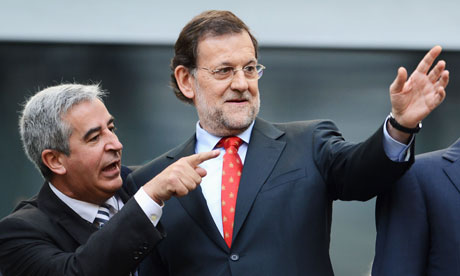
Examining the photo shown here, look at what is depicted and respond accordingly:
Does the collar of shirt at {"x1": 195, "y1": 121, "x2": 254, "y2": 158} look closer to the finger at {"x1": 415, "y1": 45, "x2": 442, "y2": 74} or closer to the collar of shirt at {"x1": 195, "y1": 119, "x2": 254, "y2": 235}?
the collar of shirt at {"x1": 195, "y1": 119, "x2": 254, "y2": 235}

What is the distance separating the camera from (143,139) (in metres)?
3.84

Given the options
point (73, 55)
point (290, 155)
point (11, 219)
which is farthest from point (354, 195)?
point (73, 55)

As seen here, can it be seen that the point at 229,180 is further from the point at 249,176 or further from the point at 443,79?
the point at 443,79

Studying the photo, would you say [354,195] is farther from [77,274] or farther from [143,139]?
[143,139]

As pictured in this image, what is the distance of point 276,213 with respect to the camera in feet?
7.12

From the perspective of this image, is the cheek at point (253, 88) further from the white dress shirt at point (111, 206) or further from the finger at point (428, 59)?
the finger at point (428, 59)

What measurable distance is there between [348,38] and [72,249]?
7.08 feet

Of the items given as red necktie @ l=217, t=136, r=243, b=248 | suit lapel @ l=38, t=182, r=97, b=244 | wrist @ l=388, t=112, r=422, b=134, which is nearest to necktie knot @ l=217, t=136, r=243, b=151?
red necktie @ l=217, t=136, r=243, b=248

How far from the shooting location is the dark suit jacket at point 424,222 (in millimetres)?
2025

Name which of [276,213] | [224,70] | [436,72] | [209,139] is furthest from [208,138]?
[436,72]

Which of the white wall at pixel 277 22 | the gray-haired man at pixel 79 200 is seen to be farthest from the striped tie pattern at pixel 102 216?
the white wall at pixel 277 22

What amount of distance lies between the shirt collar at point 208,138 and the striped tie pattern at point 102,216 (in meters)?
0.37

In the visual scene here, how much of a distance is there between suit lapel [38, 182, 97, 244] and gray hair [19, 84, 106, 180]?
11cm

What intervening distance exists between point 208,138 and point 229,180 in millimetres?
215
